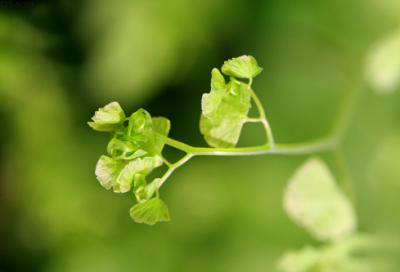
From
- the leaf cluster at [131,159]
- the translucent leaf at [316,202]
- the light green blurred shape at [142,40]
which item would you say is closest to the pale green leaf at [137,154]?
the leaf cluster at [131,159]

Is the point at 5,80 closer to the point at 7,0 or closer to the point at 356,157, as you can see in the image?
the point at 7,0

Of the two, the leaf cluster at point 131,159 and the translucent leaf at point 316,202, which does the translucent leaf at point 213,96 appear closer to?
the leaf cluster at point 131,159

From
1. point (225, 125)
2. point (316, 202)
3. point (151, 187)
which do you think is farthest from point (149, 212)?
point (316, 202)

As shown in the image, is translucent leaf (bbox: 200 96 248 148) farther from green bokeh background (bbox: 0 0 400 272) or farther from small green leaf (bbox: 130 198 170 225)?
green bokeh background (bbox: 0 0 400 272)

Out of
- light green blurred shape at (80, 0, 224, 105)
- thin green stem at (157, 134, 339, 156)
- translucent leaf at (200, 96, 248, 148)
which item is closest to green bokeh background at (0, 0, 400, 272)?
light green blurred shape at (80, 0, 224, 105)

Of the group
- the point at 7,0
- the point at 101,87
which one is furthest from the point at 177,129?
the point at 7,0
